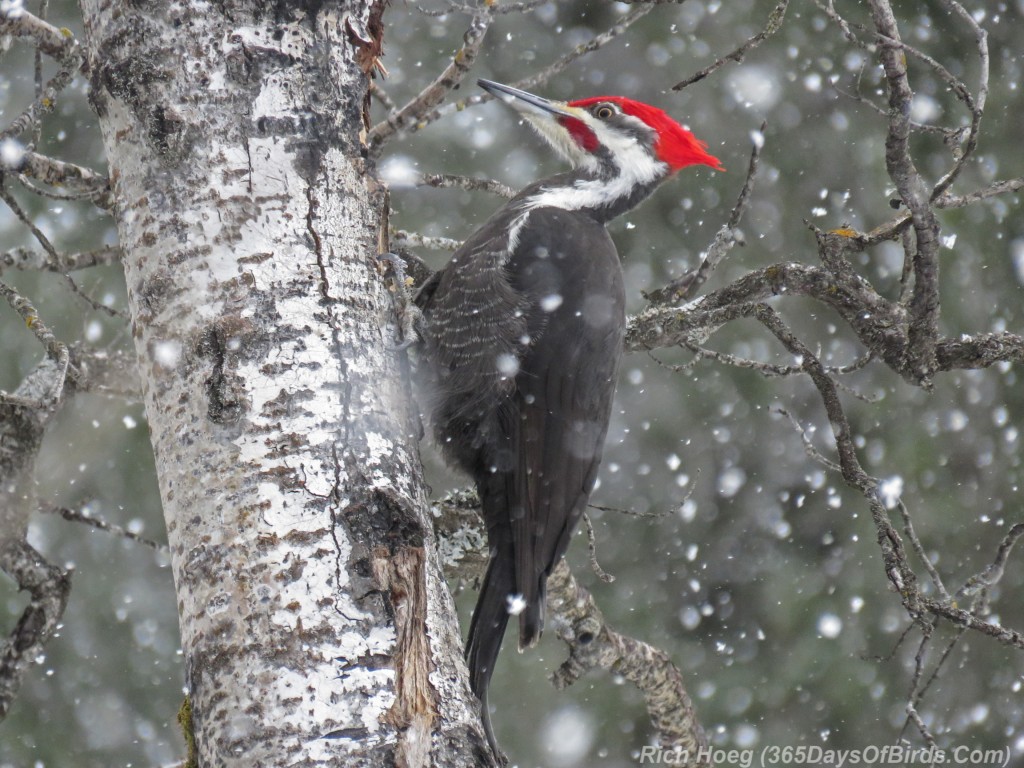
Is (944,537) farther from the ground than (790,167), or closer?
closer

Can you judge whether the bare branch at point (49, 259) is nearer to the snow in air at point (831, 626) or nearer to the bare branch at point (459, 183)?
the bare branch at point (459, 183)

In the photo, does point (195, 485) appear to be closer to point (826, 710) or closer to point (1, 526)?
point (1, 526)

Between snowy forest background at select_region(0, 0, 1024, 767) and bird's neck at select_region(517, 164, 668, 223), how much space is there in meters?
1.14

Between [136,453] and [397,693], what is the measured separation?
9.68ft

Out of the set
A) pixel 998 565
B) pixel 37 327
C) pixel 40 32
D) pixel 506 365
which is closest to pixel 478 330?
pixel 506 365

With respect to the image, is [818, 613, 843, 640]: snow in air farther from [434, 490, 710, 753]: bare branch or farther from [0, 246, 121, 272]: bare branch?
[0, 246, 121, 272]: bare branch

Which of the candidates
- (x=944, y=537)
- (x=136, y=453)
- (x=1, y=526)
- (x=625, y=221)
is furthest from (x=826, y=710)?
(x=1, y=526)

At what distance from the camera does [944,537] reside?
15.3ft

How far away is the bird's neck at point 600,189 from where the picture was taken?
3338mm

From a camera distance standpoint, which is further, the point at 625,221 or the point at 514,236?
the point at 625,221

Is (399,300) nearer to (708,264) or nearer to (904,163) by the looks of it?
(708,264)

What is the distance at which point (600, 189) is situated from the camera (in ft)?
11.1

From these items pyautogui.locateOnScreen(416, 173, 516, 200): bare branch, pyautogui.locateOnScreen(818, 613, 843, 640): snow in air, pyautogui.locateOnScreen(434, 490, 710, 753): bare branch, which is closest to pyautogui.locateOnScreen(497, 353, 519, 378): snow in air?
pyautogui.locateOnScreen(434, 490, 710, 753): bare branch

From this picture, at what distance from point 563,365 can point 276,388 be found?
4.45 ft
